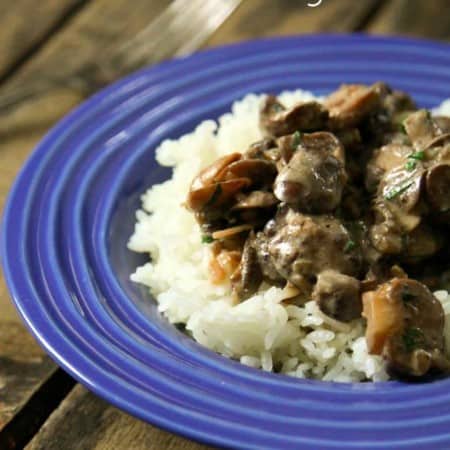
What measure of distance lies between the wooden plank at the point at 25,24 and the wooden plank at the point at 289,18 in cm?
110

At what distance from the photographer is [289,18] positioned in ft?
17.5

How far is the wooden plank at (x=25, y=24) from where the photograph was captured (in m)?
5.10

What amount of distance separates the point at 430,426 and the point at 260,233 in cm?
106

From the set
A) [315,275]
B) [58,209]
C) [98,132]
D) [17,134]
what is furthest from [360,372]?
[17,134]

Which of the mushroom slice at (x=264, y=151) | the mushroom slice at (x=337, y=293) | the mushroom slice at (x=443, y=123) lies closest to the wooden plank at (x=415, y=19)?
the mushroom slice at (x=443, y=123)

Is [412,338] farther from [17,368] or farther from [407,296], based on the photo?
[17,368]

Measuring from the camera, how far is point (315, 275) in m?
2.97

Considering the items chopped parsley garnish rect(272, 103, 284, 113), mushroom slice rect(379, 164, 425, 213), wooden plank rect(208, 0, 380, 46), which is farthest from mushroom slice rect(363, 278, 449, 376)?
wooden plank rect(208, 0, 380, 46)

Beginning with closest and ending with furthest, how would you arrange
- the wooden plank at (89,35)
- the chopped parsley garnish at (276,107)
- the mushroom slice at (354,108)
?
the mushroom slice at (354,108), the chopped parsley garnish at (276,107), the wooden plank at (89,35)

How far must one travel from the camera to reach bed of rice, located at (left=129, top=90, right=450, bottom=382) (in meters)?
3.07

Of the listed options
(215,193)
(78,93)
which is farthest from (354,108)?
(78,93)

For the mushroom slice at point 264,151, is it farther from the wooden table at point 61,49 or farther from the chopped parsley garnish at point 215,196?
the wooden table at point 61,49

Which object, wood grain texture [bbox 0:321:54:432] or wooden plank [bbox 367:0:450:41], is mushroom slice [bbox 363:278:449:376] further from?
wooden plank [bbox 367:0:450:41]

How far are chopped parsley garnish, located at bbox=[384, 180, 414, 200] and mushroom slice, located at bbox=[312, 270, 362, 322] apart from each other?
37 cm
